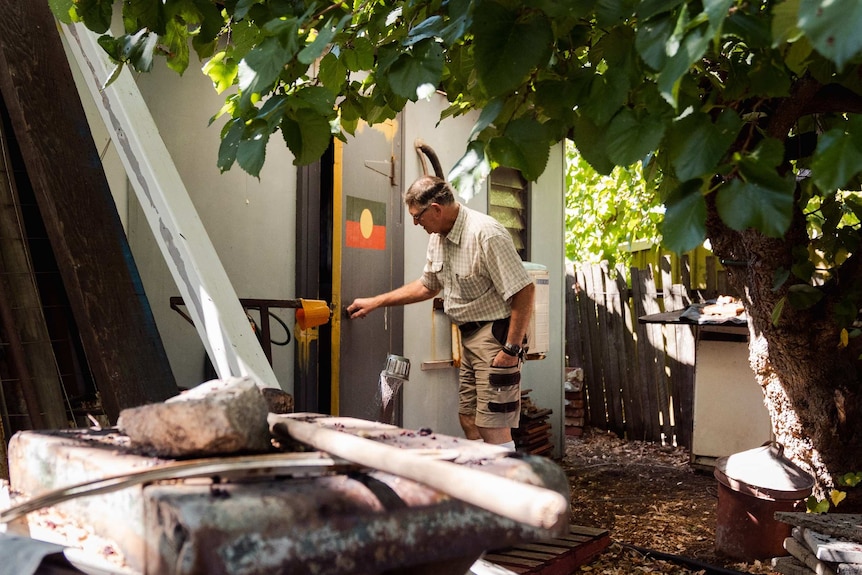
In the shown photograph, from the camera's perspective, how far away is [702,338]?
23.5ft

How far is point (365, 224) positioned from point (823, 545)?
11.1ft

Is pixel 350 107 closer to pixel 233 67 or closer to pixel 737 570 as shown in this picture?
pixel 233 67

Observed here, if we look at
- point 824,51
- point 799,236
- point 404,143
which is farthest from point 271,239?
point 824,51

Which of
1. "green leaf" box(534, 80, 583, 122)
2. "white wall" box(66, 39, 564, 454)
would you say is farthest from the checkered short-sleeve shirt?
"green leaf" box(534, 80, 583, 122)

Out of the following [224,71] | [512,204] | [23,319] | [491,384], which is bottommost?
[491,384]

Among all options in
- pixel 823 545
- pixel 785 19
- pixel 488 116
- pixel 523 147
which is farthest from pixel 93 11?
pixel 823 545

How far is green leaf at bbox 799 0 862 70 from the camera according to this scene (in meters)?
→ 1.19

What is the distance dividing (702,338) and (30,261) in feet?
18.4

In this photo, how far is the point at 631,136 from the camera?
1894 millimetres

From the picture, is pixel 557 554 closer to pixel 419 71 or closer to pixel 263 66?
pixel 419 71

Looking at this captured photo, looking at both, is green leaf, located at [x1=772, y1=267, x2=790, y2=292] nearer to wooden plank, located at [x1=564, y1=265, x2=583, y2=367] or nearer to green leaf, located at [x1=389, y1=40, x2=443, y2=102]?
green leaf, located at [x1=389, y1=40, x2=443, y2=102]

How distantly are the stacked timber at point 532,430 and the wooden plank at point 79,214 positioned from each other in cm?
397

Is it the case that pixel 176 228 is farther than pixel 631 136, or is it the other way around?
pixel 176 228

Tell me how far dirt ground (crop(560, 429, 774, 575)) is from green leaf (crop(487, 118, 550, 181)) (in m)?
3.11
